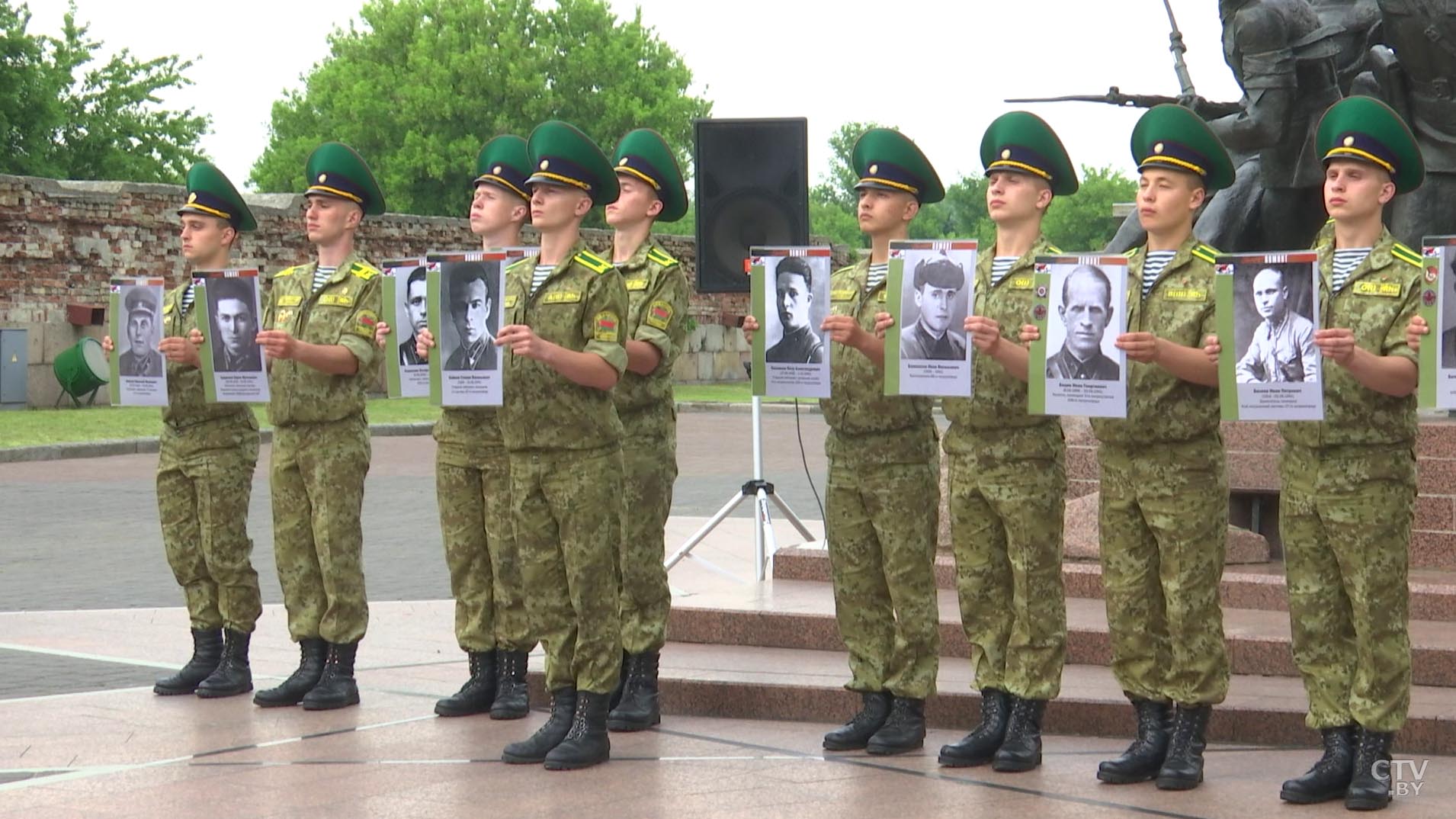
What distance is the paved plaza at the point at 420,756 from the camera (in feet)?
19.3

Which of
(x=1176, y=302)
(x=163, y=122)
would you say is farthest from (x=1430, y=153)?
(x=163, y=122)

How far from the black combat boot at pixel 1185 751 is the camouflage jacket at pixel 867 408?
1.25m

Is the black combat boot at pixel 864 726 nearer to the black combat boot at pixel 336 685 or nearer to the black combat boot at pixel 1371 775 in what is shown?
the black combat boot at pixel 1371 775

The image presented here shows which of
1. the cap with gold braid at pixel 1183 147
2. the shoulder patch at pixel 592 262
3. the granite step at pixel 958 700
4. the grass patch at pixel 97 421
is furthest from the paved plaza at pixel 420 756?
the grass patch at pixel 97 421

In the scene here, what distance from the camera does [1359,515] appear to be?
5.64 meters

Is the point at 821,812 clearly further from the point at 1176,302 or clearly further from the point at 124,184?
the point at 124,184

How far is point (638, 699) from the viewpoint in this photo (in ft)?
23.8

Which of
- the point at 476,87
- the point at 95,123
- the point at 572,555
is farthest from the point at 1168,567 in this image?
the point at 476,87

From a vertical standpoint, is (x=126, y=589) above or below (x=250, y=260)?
below

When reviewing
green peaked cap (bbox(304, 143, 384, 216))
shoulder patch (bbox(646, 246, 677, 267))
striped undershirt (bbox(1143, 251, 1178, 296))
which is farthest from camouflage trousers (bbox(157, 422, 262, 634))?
striped undershirt (bbox(1143, 251, 1178, 296))

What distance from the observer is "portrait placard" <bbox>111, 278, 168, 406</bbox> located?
7809mm

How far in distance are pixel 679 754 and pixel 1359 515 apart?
7.86 ft

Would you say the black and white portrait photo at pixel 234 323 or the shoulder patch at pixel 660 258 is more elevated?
the shoulder patch at pixel 660 258

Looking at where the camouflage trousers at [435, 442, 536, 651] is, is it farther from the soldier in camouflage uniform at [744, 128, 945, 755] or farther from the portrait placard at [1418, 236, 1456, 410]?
the portrait placard at [1418, 236, 1456, 410]
